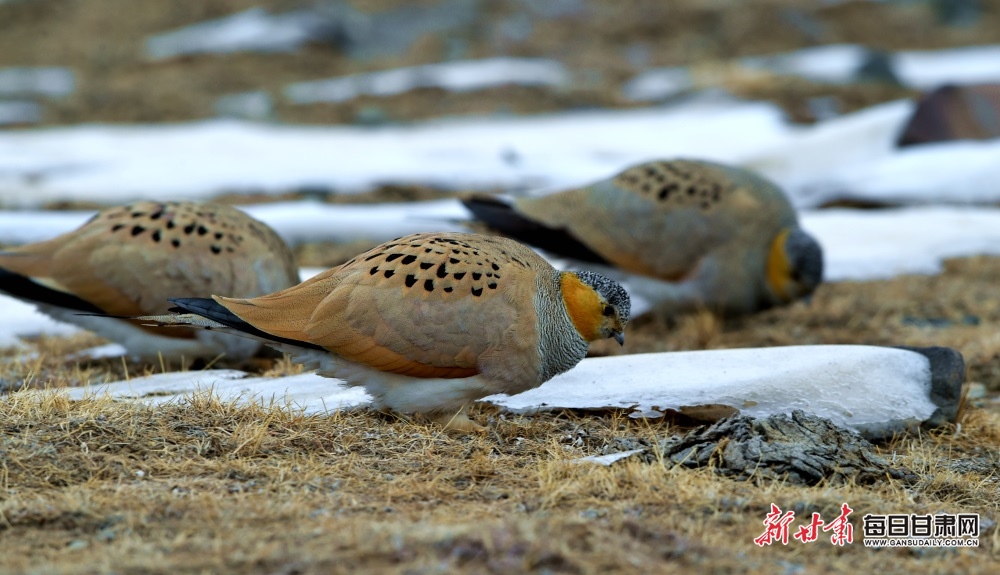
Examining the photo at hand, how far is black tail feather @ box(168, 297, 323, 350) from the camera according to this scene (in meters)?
3.93

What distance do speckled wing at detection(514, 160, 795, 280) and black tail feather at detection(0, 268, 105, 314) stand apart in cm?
281

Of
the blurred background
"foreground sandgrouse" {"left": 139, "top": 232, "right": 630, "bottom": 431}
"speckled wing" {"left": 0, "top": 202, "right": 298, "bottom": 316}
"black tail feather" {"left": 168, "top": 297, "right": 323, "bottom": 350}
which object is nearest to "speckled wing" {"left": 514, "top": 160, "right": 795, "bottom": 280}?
"speckled wing" {"left": 0, "top": 202, "right": 298, "bottom": 316}

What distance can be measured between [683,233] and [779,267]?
0.69 metres

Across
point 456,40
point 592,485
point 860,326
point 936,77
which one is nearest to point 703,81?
point 936,77

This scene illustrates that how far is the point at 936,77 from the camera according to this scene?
54.0ft

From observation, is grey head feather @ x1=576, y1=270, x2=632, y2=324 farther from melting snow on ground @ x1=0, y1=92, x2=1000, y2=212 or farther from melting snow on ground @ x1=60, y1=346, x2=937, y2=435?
melting snow on ground @ x1=0, y1=92, x2=1000, y2=212

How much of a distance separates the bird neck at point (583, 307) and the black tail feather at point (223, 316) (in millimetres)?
1000

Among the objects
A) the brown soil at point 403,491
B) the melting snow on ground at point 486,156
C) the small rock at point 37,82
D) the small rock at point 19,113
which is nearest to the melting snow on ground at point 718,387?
the brown soil at point 403,491

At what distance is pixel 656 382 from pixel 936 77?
1387 cm

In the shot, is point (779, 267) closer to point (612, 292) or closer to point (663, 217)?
point (663, 217)

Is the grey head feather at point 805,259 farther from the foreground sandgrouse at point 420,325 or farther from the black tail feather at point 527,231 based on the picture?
the foreground sandgrouse at point 420,325

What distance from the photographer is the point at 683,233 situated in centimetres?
665

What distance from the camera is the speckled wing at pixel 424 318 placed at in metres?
3.93

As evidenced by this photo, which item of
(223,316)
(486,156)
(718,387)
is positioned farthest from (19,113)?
(718,387)
